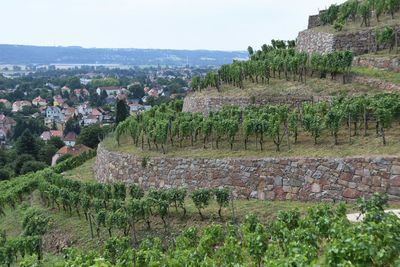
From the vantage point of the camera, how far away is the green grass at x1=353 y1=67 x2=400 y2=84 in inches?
937

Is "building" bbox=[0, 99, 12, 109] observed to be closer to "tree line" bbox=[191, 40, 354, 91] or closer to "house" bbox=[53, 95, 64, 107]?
"house" bbox=[53, 95, 64, 107]

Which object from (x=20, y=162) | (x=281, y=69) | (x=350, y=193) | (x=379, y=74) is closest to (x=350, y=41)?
(x=281, y=69)

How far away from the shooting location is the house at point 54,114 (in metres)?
135

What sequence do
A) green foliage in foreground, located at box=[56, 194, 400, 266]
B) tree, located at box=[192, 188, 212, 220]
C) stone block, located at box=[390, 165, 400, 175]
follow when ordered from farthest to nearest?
tree, located at box=[192, 188, 212, 220] → stone block, located at box=[390, 165, 400, 175] → green foliage in foreground, located at box=[56, 194, 400, 266]

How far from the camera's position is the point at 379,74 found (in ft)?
81.8

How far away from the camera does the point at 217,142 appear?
22.5m

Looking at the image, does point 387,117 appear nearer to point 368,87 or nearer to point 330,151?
point 330,151

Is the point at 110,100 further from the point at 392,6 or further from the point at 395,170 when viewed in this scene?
the point at 395,170

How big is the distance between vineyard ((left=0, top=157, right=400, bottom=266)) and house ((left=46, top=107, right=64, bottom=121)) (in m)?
114

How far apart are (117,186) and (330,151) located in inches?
353

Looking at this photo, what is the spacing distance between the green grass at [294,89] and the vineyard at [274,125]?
1.19 metres

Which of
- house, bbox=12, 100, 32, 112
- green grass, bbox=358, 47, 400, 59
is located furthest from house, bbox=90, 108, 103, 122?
green grass, bbox=358, 47, 400, 59

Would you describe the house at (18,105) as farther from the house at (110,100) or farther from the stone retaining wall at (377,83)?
the stone retaining wall at (377,83)

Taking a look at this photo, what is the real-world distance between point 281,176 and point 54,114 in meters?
127
